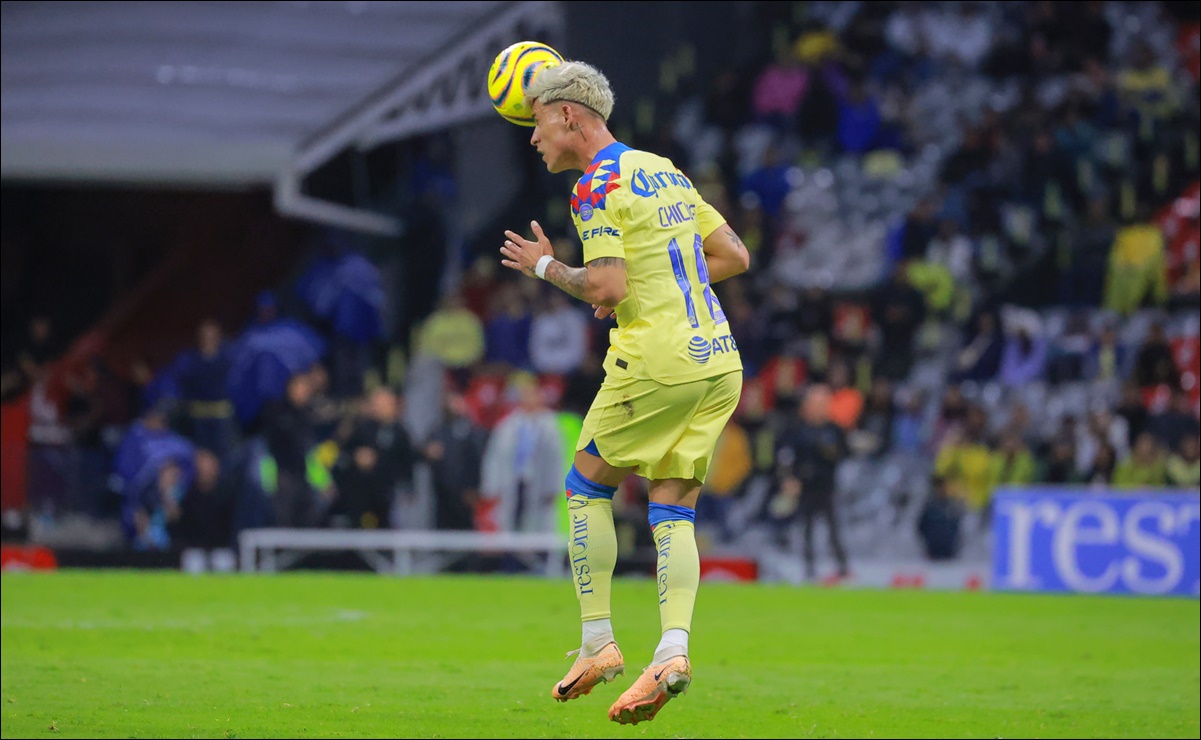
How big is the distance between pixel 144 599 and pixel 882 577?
786 centimetres

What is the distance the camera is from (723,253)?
6824 mm

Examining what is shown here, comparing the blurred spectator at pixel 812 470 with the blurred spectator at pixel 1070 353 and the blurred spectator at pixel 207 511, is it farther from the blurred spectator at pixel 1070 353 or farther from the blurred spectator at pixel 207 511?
the blurred spectator at pixel 207 511

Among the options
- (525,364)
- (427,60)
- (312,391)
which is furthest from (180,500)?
(427,60)

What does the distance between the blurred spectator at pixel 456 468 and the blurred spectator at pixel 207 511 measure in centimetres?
213

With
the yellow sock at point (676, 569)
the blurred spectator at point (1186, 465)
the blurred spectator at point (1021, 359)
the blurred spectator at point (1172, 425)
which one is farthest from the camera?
the blurred spectator at point (1021, 359)

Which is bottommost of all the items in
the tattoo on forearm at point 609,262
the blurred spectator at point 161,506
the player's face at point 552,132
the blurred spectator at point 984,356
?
the blurred spectator at point 161,506

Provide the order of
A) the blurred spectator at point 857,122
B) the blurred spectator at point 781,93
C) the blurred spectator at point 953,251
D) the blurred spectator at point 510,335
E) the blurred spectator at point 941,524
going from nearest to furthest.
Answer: the blurred spectator at point 941,524, the blurred spectator at point 510,335, the blurred spectator at point 953,251, the blurred spectator at point 857,122, the blurred spectator at point 781,93

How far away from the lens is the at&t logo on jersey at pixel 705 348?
254 inches

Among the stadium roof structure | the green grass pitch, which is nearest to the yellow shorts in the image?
the green grass pitch

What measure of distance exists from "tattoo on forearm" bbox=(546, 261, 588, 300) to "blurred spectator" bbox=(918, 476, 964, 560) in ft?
40.1

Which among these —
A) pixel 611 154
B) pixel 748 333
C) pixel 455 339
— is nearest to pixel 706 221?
pixel 611 154

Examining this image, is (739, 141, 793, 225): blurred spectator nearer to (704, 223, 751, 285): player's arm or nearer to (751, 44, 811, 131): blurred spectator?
(751, 44, 811, 131): blurred spectator

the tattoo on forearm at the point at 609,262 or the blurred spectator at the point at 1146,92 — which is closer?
the tattoo on forearm at the point at 609,262

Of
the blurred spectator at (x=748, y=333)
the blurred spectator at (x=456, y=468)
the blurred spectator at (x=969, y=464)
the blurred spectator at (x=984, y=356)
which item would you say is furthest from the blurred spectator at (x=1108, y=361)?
the blurred spectator at (x=456, y=468)
